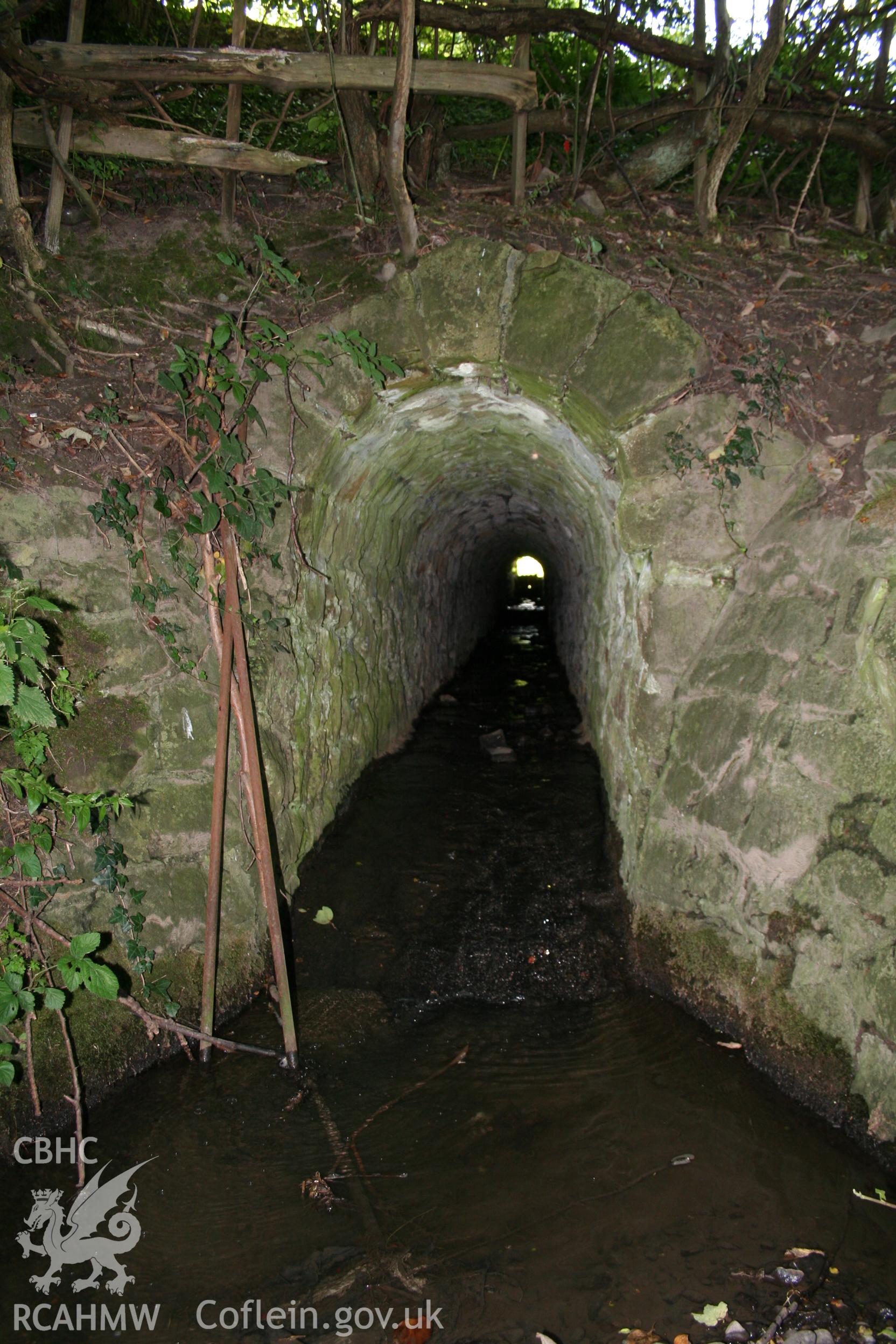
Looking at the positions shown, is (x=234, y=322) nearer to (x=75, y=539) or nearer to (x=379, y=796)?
(x=75, y=539)

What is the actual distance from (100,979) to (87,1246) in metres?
0.79

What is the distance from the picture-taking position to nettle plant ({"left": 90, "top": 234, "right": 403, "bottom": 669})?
10.6ft

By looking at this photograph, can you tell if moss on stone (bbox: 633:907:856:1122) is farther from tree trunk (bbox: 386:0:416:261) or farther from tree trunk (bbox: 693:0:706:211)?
tree trunk (bbox: 693:0:706:211)

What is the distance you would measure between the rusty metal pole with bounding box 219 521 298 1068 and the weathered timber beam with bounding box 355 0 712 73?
3.04 meters

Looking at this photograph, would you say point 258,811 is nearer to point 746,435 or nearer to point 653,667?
point 653,667

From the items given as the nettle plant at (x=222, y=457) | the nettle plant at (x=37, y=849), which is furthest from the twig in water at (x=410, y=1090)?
the nettle plant at (x=222, y=457)

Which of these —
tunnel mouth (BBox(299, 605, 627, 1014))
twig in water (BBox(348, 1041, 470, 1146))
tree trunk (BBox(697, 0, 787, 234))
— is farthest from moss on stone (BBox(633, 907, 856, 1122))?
tree trunk (BBox(697, 0, 787, 234))

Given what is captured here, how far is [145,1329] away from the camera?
6.64 ft

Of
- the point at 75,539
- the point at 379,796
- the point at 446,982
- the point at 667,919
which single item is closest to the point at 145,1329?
the point at 446,982

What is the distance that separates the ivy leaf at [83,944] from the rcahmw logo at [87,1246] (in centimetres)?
75

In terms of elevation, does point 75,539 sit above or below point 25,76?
below

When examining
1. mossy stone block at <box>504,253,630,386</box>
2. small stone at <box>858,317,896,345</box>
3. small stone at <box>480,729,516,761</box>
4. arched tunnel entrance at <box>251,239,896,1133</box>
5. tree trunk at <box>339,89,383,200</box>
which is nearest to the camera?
arched tunnel entrance at <box>251,239,896,1133</box>

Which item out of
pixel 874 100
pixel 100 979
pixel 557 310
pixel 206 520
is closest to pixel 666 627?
pixel 557 310

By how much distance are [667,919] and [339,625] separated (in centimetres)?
297
